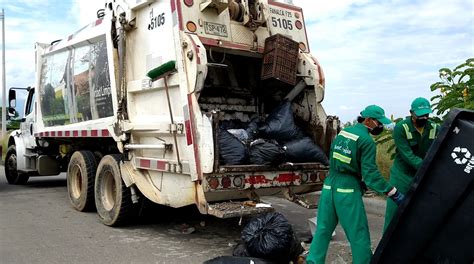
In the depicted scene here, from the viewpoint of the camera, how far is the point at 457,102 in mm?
5582

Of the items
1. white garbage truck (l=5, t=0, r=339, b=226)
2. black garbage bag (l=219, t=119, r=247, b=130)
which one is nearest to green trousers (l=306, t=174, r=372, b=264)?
white garbage truck (l=5, t=0, r=339, b=226)

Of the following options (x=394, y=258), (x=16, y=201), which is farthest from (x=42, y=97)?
(x=394, y=258)

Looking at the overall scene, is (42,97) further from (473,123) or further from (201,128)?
(473,123)

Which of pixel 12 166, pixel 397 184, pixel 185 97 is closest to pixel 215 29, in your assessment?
pixel 185 97

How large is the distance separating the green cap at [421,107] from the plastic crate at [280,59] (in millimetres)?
1815

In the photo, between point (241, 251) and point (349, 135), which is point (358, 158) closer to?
point (349, 135)

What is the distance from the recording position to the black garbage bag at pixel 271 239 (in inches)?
167

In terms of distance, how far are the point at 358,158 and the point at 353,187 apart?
22 centimetres

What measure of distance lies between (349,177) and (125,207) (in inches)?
130

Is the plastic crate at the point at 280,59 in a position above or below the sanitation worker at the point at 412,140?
above

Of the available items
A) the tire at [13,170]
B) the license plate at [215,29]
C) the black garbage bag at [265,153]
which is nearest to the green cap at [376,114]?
the black garbage bag at [265,153]

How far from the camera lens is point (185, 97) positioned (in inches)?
197

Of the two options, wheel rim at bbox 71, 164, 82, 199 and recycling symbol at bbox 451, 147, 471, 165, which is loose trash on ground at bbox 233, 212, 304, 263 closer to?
recycling symbol at bbox 451, 147, 471, 165

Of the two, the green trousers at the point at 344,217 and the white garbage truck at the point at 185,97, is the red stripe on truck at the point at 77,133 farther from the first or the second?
the green trousers at the point at 344,217
